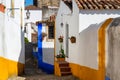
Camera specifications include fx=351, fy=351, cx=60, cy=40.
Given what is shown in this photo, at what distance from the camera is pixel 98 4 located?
17.8 meters

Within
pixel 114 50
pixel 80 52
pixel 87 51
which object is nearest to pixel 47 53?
pixel 80 52

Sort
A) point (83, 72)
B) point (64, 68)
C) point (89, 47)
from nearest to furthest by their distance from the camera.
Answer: point (89, 47) → point (83, 72) → point (64, 68)

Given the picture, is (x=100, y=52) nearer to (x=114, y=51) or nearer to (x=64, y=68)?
(x=114, y=51)

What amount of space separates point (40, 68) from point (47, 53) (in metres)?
1.43

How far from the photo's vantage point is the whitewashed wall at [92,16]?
677 inches

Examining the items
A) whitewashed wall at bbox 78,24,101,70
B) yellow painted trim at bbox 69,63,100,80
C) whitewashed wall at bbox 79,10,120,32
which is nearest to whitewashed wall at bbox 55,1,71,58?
yellow painted trim at bbox 69,63,100,80

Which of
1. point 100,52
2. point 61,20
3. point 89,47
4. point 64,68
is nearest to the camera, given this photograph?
point 100,52

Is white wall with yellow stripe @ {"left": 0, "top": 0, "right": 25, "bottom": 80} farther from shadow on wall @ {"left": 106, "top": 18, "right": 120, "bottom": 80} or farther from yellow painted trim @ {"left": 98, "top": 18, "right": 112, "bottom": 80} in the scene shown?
shadow on wall @ {"left": 106, "top": 18, "right": 120, "bottom": 80}

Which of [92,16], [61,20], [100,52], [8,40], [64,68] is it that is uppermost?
[61,20]

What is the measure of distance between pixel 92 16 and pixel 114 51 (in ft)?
26.8

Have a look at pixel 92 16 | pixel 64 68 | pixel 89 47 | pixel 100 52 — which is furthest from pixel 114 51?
pixel 64 68

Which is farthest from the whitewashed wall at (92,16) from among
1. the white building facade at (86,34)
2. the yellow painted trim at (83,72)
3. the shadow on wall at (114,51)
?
the shadow on wall at (114,51)

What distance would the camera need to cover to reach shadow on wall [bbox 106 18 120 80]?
8844 millimetres

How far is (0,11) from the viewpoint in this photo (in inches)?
479
